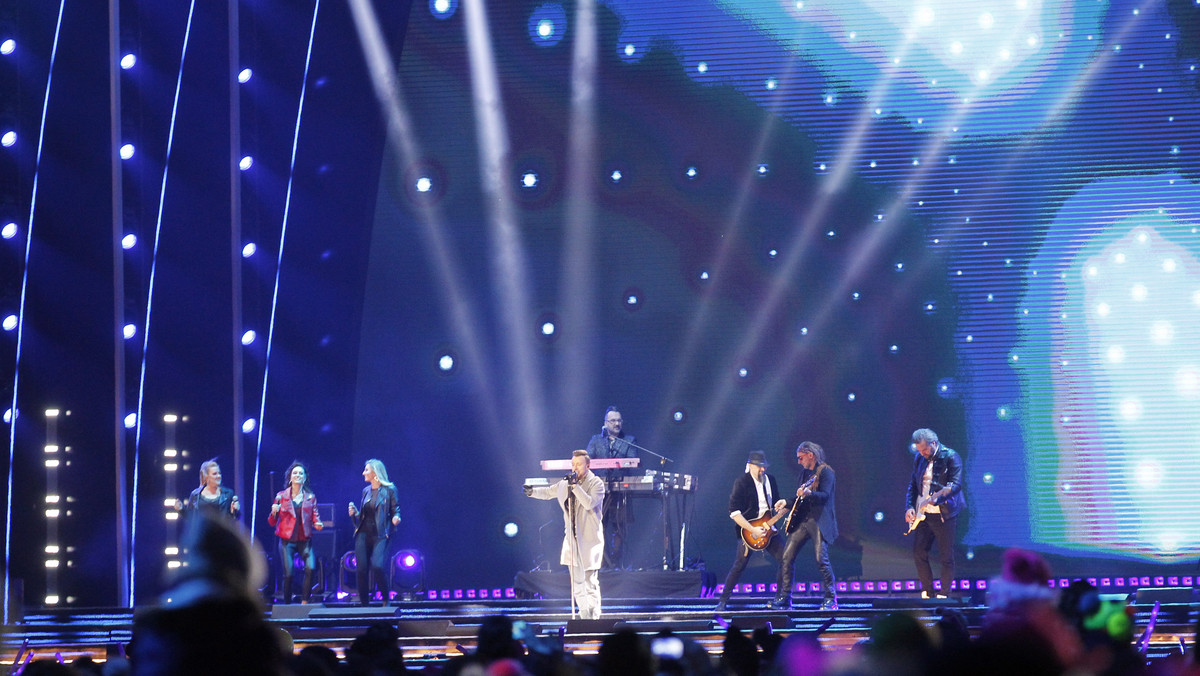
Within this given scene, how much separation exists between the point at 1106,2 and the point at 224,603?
13702 mm

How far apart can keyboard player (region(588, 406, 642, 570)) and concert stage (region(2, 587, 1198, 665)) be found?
2.37ft

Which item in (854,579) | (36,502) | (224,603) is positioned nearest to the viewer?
(224,603)

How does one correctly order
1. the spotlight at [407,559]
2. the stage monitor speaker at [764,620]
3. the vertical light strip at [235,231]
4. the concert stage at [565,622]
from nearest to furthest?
the concert stage at [565,622], the stage monitor speaker at [764,620], the vertical light strip at [235,231], the spotlight at [407,559]

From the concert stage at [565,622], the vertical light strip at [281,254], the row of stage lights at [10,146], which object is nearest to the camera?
the concert stage at [565,622]

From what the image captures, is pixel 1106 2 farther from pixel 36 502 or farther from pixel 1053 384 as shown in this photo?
pixel 36 502

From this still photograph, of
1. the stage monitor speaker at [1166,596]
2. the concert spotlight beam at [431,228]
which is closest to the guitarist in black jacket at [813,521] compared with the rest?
the stage monitor speaker at [1166,596]

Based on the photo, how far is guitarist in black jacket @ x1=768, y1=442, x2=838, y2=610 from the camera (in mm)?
10883

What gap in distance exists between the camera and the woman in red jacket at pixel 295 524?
464 inches

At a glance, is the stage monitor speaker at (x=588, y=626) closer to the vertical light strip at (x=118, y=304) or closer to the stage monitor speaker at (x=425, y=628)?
the stage monitor speaker at (x=425, y=628)

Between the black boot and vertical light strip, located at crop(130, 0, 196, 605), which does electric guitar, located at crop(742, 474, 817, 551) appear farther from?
vertical light strip, located at crop(130, 0, 196, 605)

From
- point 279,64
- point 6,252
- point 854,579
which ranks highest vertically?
point 279,64

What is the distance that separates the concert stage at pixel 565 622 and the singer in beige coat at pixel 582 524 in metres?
0.27

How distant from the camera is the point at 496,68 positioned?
47.1 feet

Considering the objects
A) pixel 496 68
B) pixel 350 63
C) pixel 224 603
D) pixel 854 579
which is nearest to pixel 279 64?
pixel 350 63
